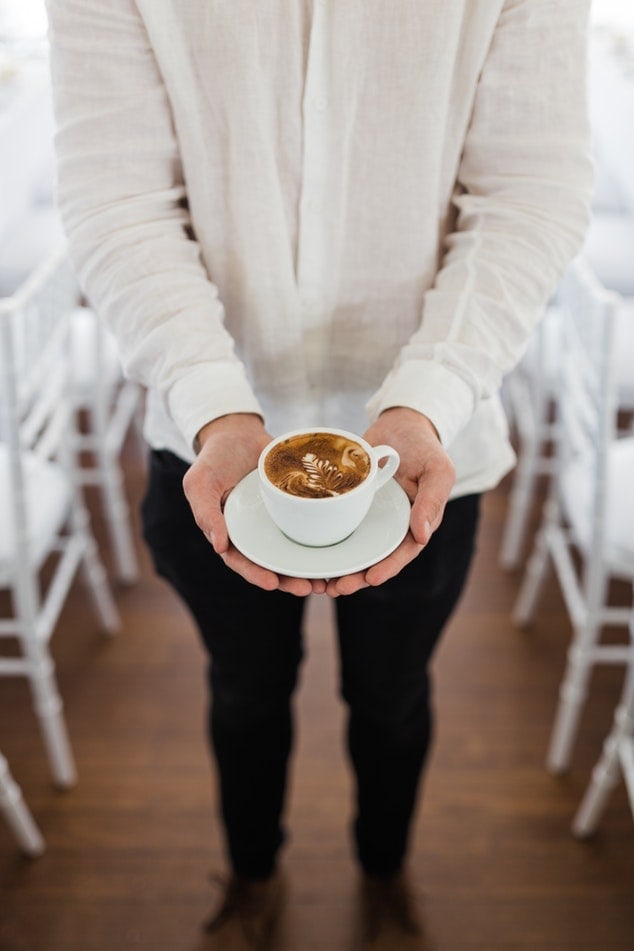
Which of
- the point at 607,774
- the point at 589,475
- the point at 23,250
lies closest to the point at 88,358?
the point at 23,250

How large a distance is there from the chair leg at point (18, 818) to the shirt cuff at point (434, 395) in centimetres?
83

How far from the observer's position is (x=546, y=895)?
130 cm

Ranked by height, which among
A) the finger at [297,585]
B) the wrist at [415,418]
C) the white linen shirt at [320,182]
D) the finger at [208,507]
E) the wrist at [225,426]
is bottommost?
the finger at [297,585]

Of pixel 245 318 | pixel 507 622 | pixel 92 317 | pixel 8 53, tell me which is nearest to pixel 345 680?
pixel 245 318

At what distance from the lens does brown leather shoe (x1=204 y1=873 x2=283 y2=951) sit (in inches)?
49.5

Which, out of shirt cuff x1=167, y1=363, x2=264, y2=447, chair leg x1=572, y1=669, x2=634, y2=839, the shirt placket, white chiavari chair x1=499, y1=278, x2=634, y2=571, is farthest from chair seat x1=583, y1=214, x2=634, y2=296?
shirt cuff x1=167, y1=363, x2=264, y2=447

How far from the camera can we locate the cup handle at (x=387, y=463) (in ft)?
2.40

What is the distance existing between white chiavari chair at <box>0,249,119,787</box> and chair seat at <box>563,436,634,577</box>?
0.81 meters

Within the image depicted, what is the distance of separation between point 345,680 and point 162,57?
2.30 feet

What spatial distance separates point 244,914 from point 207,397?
0.86m

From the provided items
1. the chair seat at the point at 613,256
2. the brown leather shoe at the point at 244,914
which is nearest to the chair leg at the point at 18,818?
the brown leather shoe at the point at 244,914

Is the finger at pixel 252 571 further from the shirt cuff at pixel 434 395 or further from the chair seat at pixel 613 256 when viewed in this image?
the chair seat at pixel 613 256

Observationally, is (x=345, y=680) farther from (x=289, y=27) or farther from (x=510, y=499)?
(x=510, y=499)

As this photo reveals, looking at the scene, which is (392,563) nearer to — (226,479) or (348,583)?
(348,583)
